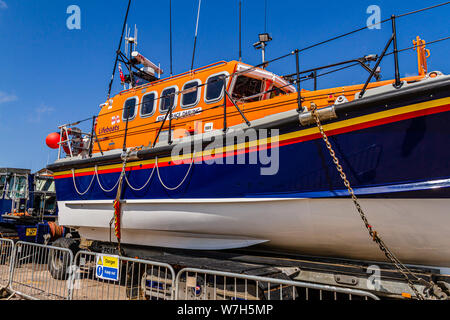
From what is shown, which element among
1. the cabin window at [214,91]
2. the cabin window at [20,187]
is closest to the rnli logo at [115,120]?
the cabin window at [214,91]

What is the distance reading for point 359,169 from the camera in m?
3.44

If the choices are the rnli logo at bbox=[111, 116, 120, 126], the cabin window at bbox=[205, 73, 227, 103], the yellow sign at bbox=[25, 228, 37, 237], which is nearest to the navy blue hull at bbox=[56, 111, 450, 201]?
the cabin window at bbox=[205, 73, 227, 103]

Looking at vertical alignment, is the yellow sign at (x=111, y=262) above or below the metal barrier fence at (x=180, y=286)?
above

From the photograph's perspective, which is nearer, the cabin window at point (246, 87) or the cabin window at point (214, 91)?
the cabin window at point (214, 91)

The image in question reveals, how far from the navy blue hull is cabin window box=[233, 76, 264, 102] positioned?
5.06ft

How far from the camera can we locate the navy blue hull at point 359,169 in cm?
309

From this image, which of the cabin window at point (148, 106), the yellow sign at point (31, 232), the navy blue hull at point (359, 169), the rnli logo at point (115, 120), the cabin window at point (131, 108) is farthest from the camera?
the yellow sign at point (31, 232)

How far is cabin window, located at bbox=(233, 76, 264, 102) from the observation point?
5.29 meters

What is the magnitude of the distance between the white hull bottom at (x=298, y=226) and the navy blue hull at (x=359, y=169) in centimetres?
12

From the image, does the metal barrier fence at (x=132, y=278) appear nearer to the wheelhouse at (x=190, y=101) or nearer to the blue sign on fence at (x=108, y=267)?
the blue sign on fence at (x=108, y=267)

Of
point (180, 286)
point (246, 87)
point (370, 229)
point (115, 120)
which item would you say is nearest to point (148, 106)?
point (115, 120)

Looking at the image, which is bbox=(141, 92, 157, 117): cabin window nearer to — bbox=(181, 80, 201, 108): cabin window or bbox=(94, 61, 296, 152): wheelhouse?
bbox=(94, 61, 296, 152): wheelhouse
